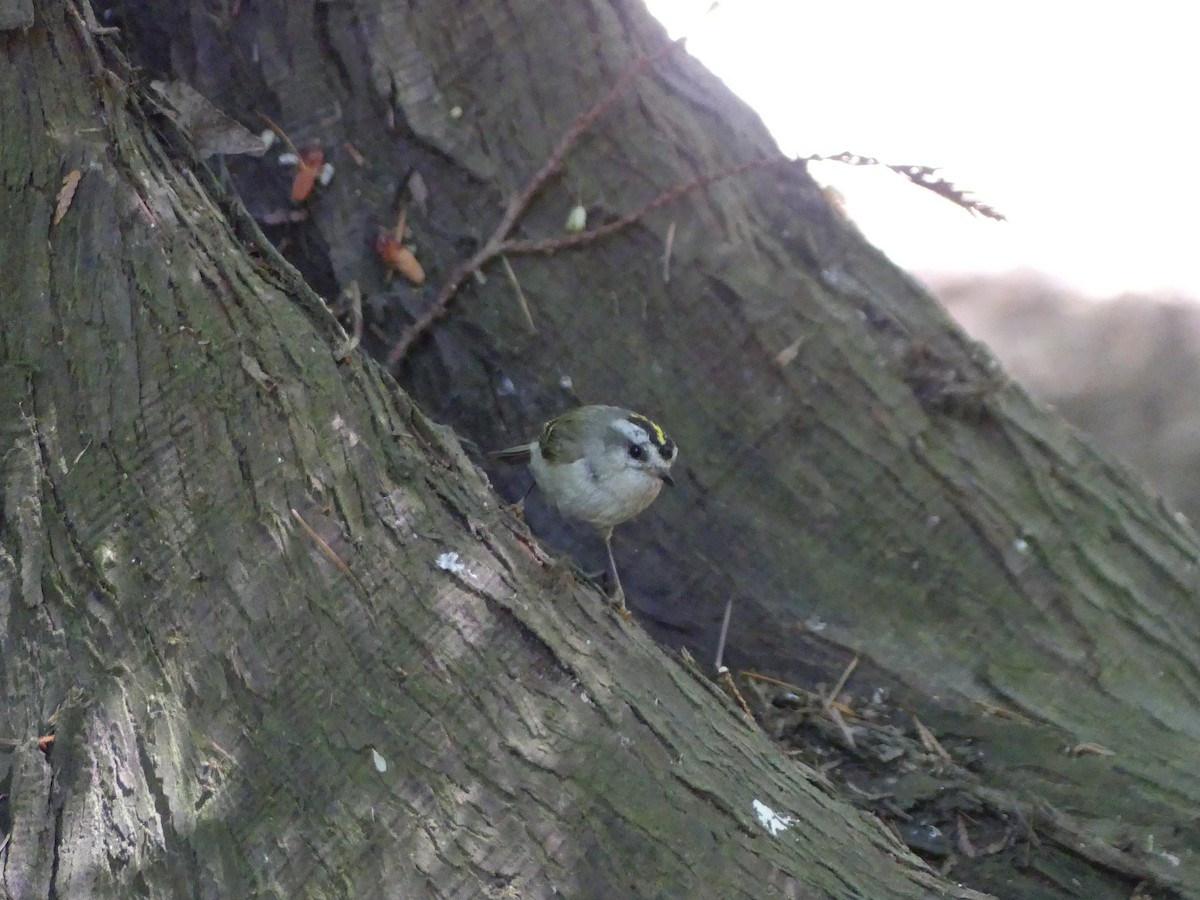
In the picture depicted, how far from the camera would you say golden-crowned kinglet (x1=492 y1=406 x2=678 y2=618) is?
3611 mm

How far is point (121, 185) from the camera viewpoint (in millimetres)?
2488

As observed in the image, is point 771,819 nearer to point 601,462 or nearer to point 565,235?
point 601,462

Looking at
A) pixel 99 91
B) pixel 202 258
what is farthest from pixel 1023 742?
pixel 99 91

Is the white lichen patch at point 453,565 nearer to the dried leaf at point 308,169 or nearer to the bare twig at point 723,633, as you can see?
the bare twig at point 723,633

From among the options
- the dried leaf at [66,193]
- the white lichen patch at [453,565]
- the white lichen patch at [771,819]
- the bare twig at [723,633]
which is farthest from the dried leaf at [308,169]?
the white lichen patch at [771,819]

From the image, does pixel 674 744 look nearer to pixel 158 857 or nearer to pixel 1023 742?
pixel 158 857

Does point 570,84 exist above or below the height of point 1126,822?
above

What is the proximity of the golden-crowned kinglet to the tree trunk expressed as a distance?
88 mm

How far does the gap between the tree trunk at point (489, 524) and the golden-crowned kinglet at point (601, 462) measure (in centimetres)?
9

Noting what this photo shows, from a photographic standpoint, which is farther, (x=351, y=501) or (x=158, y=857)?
(x=351, y=501)

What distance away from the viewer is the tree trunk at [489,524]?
2.20m

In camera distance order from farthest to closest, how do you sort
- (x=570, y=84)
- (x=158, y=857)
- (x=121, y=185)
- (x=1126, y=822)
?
(x=570, y=84) < (x=1126, y=822) < (x=121, y=185) < (x=158, y=857)

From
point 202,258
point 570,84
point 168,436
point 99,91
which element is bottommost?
point 168,436

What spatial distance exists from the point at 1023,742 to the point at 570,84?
8.87ft
